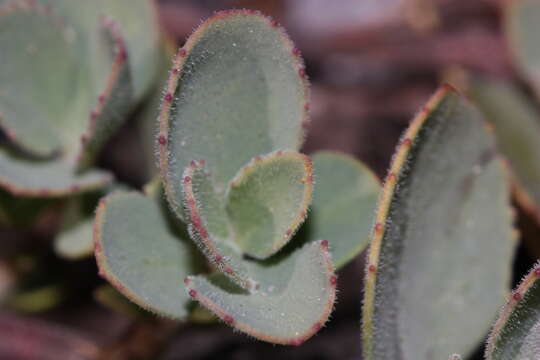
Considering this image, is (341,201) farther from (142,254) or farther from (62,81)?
(62,81)

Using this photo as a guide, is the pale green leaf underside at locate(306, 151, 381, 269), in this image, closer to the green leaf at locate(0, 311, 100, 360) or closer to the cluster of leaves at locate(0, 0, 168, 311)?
the cluster of leaves at locate(0, 0, 168, 311)

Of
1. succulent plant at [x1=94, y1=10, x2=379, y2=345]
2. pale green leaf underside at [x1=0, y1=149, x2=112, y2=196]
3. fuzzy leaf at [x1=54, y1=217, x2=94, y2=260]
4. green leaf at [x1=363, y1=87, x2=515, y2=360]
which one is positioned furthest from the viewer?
fuzzy leaf at [x1=54, y1=217, x2=94, y2=260]

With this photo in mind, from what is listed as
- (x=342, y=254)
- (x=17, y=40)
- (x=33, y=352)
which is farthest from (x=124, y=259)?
(x=33, y=352)

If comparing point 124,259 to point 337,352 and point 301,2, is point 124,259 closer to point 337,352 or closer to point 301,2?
point 337,352

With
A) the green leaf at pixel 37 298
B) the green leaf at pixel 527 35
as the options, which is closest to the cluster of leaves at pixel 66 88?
the green leaf at pixel 37 298

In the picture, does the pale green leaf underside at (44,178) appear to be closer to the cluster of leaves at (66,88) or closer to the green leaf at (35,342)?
the cluster of leaves at (66,88)

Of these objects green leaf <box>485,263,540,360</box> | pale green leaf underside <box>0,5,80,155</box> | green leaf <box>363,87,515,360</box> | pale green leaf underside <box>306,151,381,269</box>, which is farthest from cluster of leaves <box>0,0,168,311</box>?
green leaf <box>485,263,540,360</box>
